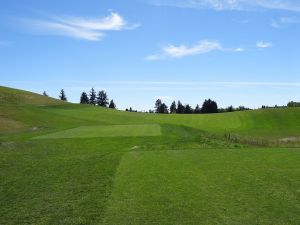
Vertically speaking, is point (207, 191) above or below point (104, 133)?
below

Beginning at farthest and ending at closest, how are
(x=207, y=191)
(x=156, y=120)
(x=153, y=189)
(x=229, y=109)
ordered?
(x=229, y=109), (x=156, y=120), (x=153, y=189), (x=207, y=191)

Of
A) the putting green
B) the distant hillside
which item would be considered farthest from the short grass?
the distant hillside

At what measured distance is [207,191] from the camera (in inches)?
631

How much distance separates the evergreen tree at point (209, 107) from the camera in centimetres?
18300

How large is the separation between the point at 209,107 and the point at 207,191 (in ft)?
554

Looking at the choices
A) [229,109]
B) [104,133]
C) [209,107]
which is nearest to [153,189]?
[104,133]

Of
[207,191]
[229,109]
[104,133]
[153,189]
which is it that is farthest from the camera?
[229,109]

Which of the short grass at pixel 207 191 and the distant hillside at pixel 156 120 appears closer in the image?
the short grass at pixel 207 191

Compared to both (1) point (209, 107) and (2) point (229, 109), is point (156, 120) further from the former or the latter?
(2) point (229, 109)

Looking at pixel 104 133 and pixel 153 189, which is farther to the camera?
pixel 104 133

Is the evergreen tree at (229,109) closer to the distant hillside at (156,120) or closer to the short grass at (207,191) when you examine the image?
the distant hillside at (156,120)

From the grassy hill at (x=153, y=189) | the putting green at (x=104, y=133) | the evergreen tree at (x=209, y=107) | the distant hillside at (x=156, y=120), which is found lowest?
the grassy hill at (x=153, y=189)

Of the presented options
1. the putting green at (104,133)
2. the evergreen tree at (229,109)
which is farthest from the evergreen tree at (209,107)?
the putting green at (104,133)

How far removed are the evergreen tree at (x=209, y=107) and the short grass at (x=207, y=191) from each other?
158152 mm
